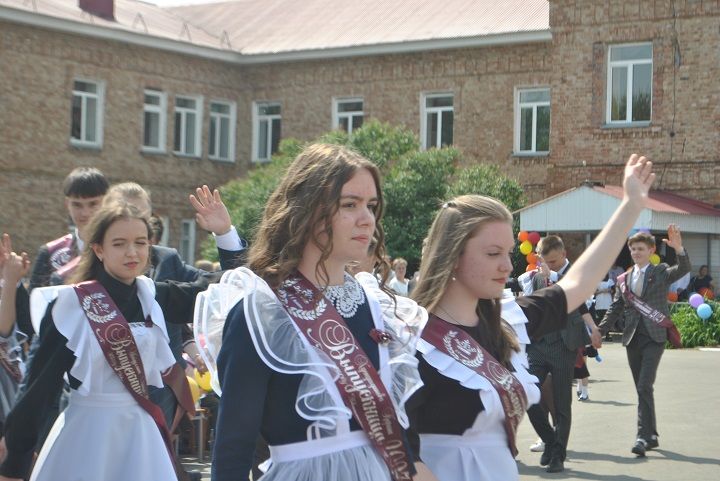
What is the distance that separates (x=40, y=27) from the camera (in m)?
33.6

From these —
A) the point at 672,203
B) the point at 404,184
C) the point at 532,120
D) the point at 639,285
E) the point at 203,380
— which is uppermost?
the point at 532,120

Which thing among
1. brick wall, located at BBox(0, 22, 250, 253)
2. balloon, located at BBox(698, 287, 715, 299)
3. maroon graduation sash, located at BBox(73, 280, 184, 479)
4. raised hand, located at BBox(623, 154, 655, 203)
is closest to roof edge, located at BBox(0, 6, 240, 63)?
brick wall, located at BBox(0, 22, 250, 253)

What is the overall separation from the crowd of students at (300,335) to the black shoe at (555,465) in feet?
14.5

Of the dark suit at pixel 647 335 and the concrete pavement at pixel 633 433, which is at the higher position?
the dark suit at pixel 647 335

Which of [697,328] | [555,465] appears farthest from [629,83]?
[555,465]

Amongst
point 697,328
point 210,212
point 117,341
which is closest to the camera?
point 210,212

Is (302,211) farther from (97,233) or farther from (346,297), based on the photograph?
(97,233)

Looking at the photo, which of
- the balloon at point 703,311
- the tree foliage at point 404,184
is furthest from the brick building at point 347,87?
the balloon at point 703,311

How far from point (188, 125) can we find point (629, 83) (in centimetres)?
1357

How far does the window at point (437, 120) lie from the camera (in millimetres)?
35812

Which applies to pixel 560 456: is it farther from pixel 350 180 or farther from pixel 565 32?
pixel 565 32

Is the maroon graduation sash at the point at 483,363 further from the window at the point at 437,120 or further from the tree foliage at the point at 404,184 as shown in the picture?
the window at the point at 437,120

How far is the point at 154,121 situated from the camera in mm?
37531

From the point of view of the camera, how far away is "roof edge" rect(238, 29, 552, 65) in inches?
1330
